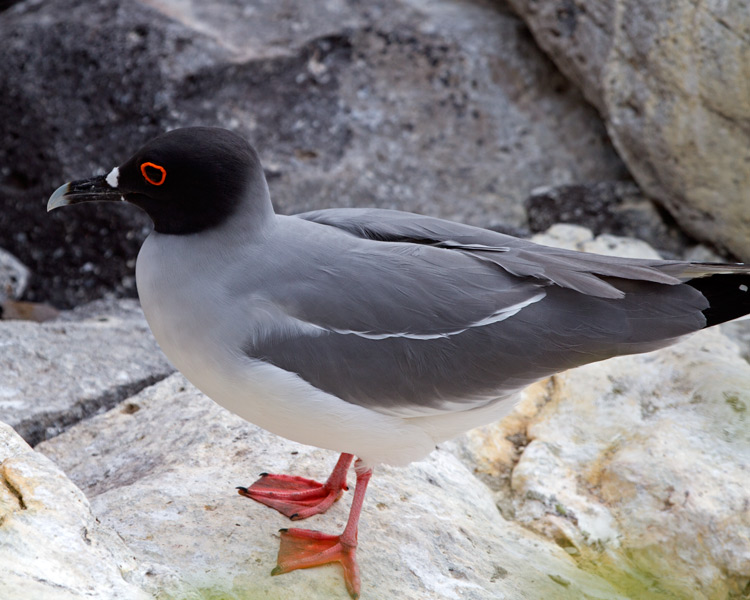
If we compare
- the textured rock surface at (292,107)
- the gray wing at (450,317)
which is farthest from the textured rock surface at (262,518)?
the textured rock surface at (292,107)

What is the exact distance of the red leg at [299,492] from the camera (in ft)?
11.9

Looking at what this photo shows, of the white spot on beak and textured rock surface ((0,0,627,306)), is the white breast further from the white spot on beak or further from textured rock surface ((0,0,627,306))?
textured rock surface ((0,0,627,306))

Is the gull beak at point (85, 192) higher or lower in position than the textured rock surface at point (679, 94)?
higher

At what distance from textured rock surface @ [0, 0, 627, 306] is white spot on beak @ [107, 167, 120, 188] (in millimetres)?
2919

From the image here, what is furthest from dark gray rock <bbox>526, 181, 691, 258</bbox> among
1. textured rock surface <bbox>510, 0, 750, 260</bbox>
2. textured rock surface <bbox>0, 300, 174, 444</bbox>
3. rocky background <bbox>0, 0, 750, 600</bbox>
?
textured rock surface <bbox>0, 300, 174, 444</bbox>

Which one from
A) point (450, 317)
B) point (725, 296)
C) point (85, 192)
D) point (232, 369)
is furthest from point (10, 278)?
point (725, 296)

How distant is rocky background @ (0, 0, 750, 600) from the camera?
3.39 m

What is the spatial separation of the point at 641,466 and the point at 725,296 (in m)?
0.86

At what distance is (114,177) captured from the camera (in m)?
3.36

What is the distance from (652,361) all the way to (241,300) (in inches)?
93.6

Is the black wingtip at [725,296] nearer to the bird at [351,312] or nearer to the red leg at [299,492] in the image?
the bird at [351,312]

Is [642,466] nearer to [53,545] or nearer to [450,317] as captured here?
[450,317]

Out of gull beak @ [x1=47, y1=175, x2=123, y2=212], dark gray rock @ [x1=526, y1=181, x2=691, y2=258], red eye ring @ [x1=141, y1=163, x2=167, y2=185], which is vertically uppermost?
red eye ring @ [x1=141, y1=163, x2=167, y2=185]

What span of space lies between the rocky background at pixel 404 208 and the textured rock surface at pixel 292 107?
0.06 feet
